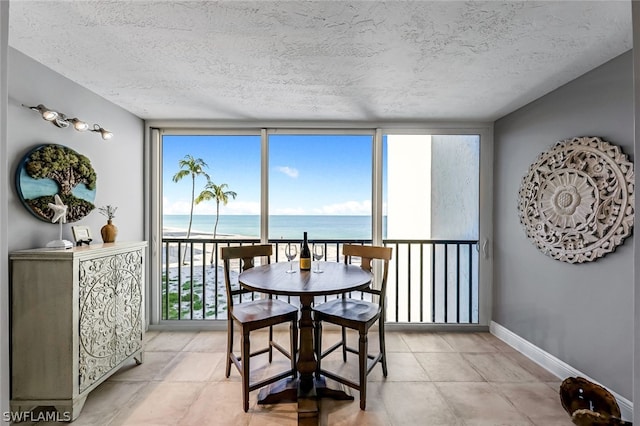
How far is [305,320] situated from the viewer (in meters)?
2.13

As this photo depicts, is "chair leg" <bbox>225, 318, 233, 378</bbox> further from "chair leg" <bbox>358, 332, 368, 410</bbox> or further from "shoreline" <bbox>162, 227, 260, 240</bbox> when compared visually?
"shoreline" <bbox>162, 227, 260, 240</bbox>

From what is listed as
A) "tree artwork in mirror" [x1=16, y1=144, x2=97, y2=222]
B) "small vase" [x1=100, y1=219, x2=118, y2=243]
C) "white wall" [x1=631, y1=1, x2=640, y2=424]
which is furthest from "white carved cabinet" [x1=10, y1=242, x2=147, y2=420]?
"white wall" [x1=631, y1=1, x2=640, y2=424]

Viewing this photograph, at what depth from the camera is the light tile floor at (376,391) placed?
6.66 ft

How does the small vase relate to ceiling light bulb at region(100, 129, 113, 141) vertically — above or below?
below

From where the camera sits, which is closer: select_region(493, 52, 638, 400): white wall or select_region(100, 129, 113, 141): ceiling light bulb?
select_region(493, 52, 638, 400): white wall

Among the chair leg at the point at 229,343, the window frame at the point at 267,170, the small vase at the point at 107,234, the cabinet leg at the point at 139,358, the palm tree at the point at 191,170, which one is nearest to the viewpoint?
the chair leg at the point at 229,343

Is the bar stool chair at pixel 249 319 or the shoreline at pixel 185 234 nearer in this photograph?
the bar stool chair at pixel 249 319

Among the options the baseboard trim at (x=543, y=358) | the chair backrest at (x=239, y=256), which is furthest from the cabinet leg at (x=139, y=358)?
the baseboard trim at (x=543, y=358)

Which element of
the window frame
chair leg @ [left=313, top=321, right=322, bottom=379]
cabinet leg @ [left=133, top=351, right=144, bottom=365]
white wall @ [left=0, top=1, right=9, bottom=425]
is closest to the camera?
white wall @ [left=0, top=1, right=9, bottom=425]

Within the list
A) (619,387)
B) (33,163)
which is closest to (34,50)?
(33,163)

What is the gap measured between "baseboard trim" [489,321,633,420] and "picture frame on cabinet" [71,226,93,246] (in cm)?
399

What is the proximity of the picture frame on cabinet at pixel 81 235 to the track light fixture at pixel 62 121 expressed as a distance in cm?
79

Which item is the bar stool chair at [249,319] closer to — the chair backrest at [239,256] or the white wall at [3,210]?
the chair backrest at [239,256]

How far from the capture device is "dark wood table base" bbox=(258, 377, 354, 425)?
1994 mm
